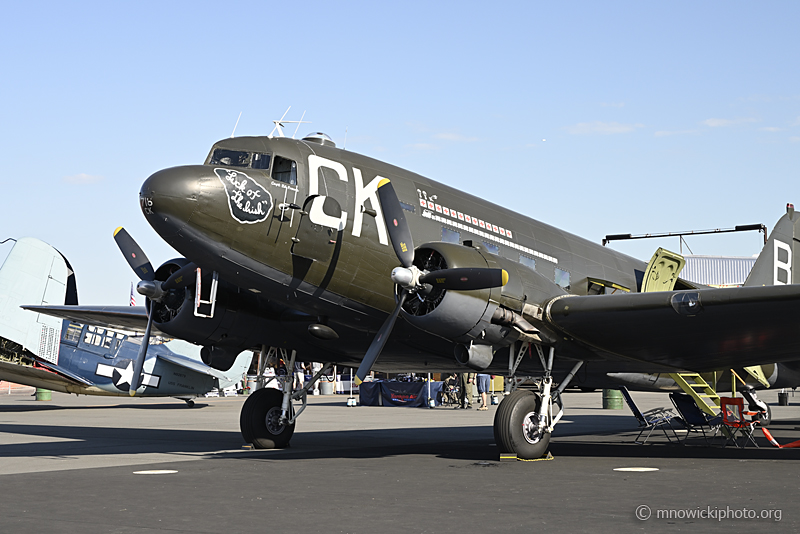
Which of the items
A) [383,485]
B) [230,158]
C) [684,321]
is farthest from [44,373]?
[684,321]

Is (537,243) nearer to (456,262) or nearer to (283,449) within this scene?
(456,262)

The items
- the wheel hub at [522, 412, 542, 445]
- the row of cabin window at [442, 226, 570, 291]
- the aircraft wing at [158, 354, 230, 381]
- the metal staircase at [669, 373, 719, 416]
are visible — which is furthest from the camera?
the aircraft wing at [158, 354, 230, 381]

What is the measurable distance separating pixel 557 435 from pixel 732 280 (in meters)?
64.8

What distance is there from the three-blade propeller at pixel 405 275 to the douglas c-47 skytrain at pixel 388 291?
0.02 m

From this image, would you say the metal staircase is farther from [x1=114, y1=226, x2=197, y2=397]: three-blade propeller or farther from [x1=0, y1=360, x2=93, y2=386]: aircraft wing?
[x1=0, y1=360, x2=93, y2=386]: aircraft wing

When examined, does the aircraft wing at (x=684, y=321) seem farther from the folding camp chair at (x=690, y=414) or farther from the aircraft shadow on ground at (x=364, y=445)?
the folding camp chair at (x=690, y=414)

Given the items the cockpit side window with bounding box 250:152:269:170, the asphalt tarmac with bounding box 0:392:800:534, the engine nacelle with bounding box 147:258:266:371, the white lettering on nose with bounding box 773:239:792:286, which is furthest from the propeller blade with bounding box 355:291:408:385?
the white lettering on nose with bounding box 773:239:792:286

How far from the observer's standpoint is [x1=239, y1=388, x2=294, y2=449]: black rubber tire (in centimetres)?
1698

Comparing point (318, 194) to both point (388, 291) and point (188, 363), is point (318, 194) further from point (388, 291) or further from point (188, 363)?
point (188, 363)

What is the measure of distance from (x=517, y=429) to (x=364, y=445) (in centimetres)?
533

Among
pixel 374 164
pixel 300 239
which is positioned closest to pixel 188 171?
pixel 300 239

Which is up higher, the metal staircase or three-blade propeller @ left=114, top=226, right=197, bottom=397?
three-blade propeller @ left=114, top=226, right=197, bottom=397

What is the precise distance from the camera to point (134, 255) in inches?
682

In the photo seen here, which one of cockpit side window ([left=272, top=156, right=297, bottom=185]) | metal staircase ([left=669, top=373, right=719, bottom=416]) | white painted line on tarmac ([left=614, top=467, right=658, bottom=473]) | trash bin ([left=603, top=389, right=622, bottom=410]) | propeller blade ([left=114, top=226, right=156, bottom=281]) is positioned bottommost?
white painted line on tarmac ([left=614, top=467, right=658, bottom=473])
